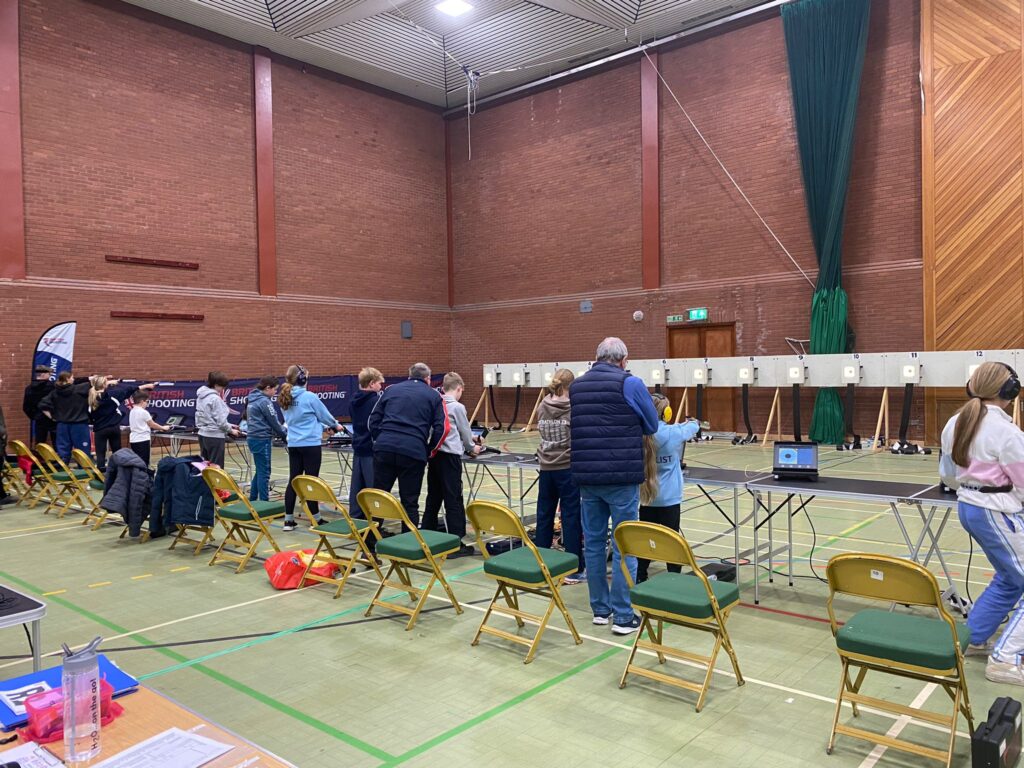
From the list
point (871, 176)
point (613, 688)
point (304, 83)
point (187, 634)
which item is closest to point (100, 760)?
point (613, 688)

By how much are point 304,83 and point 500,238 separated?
5.75 meters

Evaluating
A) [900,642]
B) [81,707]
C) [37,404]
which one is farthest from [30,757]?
[37,404]

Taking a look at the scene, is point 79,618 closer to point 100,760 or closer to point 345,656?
point 345,656

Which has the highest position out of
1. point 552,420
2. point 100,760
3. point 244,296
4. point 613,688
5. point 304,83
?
point 304,83

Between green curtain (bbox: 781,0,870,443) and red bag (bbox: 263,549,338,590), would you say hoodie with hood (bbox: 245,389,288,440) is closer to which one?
red bag (bbox: 263,549,338,590)

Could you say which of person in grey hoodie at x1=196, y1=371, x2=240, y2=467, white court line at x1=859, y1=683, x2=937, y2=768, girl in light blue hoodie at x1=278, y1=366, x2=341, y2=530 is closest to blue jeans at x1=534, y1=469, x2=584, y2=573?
white court line at x1=859, y1=683, x2=937, y2=768

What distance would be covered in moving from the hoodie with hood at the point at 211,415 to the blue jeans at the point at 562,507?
4415mm

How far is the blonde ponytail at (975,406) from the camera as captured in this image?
367 centimetres

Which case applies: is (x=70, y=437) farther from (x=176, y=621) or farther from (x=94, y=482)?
(x=176, y=621)

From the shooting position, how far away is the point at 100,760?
172cm

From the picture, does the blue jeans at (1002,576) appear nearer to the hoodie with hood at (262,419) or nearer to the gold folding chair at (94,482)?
the hoodie with hood at (262,419)

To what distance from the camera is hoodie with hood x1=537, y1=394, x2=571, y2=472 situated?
5.27 m

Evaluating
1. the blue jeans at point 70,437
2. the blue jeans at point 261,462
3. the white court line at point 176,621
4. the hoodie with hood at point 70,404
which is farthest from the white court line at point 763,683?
the blue jeans at point 70,437

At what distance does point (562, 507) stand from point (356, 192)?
13.9 meters
